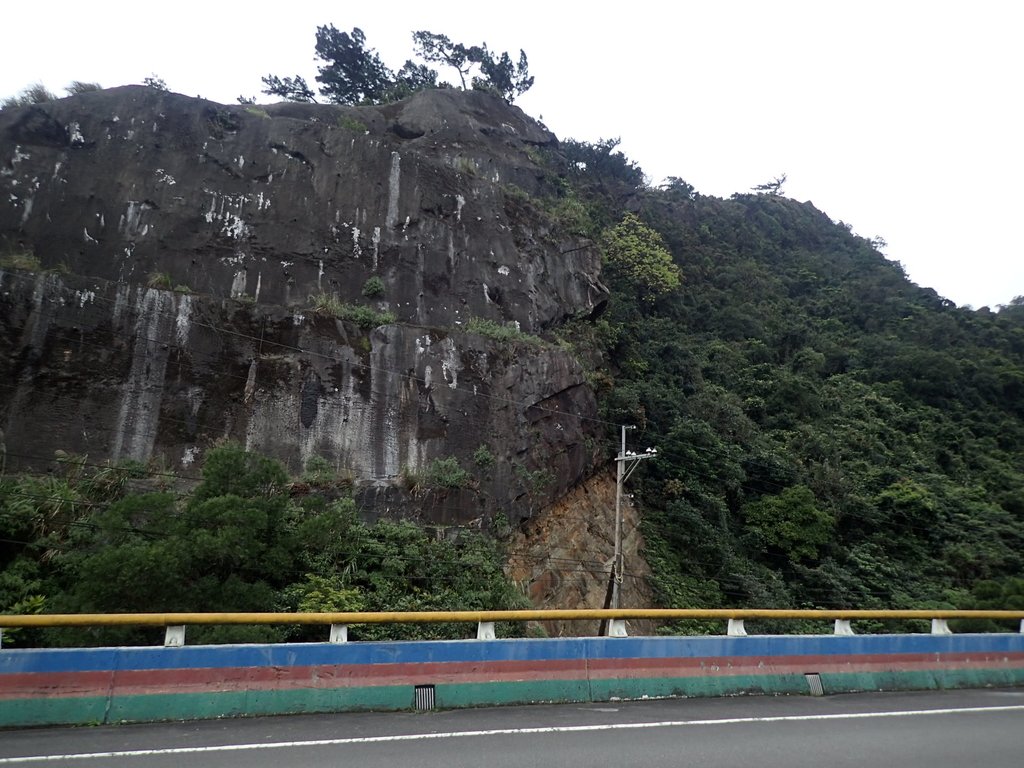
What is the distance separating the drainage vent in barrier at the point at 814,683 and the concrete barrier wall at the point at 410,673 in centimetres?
6

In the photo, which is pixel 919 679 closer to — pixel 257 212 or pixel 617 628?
pixel 617 628

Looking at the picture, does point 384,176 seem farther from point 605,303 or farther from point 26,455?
point 26,455

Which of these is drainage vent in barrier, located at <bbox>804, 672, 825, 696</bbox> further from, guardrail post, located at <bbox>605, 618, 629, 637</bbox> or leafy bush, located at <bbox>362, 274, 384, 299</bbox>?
leafy bush, located at <bbox>362, 274, 384, 299</bbox>

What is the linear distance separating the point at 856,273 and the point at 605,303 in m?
34.7

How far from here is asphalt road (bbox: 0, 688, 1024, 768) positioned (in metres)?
5.20

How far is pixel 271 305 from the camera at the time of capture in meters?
20.2

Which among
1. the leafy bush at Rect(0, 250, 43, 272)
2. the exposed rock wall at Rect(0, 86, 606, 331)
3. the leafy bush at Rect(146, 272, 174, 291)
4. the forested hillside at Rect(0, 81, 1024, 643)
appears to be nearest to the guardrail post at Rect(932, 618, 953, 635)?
the forested hillside at Rect(0, 81, 1024, 643)

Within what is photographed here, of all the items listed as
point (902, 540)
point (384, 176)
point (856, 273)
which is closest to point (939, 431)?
point (902, 540)

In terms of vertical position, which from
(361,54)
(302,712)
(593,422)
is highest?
(361,54)

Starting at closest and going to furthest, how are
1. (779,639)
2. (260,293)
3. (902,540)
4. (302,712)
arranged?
(302,712) → (779,639) → (260,293) → (902,540)

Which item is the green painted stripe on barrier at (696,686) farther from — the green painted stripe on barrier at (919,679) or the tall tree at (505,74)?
the tall tree at (505,74)

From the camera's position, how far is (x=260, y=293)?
70.0ft

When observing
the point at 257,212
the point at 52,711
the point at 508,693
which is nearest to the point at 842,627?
the point at 508,693

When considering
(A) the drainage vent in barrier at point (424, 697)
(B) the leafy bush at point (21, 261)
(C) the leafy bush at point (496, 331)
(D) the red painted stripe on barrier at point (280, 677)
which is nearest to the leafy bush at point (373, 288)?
(C) the leafy bush at point (496, 331)
